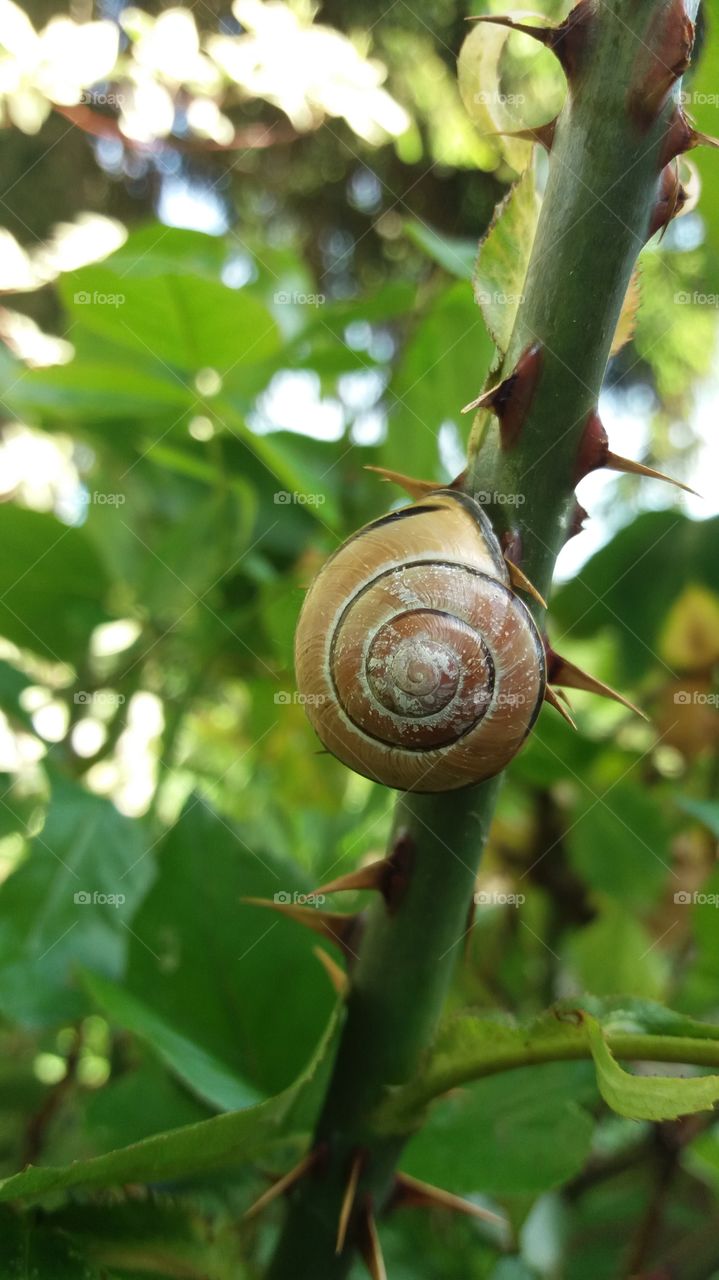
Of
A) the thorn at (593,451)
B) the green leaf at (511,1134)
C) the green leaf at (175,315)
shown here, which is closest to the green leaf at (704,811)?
the green leaf at (511,1134)

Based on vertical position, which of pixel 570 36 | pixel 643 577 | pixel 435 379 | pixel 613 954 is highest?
pixel 570 36

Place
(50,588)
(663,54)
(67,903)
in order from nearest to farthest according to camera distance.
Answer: (663,54)
(67,903)
(50,588)

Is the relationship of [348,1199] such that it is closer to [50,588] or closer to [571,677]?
[571,677]

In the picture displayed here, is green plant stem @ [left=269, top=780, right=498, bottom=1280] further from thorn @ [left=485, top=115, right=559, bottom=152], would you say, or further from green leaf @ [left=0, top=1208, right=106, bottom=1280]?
thorn @ [left=485, top=115, right=559, bottom=152]

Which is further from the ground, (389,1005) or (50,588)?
(389,1005)

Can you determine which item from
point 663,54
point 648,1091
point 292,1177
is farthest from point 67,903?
point 663,54

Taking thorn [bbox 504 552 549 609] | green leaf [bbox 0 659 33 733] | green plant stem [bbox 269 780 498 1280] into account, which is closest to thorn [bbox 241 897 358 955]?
green plant stem [bbox 269 780 498 1280]

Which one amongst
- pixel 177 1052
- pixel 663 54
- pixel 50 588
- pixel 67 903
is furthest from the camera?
pixel 50 588
